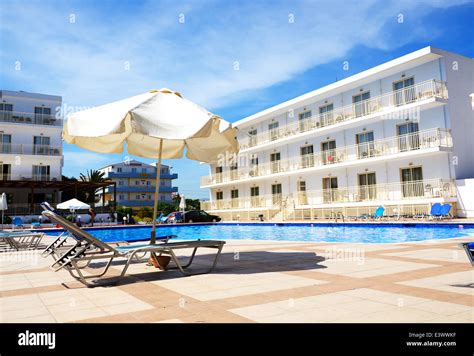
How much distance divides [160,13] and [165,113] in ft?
17.8

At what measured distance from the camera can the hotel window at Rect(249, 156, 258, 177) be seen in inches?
1351

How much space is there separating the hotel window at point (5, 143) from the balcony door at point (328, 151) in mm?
27348

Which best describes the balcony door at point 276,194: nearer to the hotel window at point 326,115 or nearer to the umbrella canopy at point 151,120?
the hotel window at point 326,115

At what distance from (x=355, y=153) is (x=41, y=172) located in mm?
27666

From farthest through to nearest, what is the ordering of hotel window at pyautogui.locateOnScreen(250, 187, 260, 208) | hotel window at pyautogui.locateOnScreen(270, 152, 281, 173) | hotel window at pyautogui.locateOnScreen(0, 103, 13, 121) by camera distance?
hotel window at pyautogui.locateOnScreen(0, 103, 13, 121), hotel window at pyautogui.locateOnScreen(250, 187, 260, 208), hotel window at pyautogui.locateOnScreen(270, 152, 281, 173)

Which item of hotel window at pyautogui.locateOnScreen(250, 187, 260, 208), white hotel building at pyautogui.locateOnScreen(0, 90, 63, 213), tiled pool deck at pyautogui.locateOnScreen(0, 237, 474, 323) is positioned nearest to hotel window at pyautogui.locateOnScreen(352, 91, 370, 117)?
hotel window at pyautogui.locateOnScreen(250, 187, 260, 208)

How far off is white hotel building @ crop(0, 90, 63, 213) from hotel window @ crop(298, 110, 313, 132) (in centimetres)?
2233

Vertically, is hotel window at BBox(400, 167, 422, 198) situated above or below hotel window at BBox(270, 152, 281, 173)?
below

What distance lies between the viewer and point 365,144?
25.0 m

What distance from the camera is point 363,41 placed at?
580 inches

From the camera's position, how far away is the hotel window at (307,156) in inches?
1138

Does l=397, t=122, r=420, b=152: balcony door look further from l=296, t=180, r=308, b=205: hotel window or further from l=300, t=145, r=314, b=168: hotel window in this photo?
l=296, t=180, r=308, b=205: hotel window

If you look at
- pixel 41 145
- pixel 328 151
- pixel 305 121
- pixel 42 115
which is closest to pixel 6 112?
pixel 42 115
